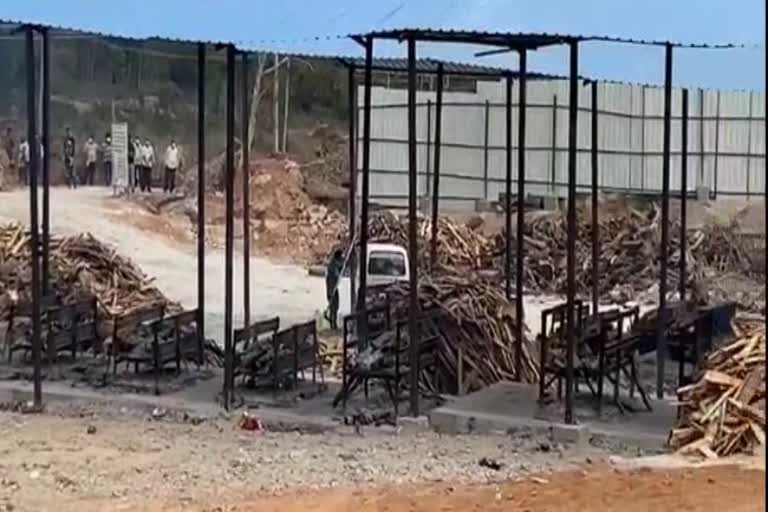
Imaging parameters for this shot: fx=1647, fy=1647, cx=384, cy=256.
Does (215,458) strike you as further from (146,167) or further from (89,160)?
(89,160)

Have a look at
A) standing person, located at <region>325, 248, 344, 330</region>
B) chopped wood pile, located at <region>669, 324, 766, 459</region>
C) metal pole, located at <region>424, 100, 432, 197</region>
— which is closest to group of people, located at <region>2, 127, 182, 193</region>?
metal pole, located at <region>424, 100, 432, 197</region>

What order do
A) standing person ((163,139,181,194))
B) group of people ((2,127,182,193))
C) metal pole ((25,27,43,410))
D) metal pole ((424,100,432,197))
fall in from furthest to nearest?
1. group of people ((2,127,182,193))
2. standing person ((163,139,181,194))
3. metal pole ((424,100,432,197))
4. metal pole ((25,27,43,410))

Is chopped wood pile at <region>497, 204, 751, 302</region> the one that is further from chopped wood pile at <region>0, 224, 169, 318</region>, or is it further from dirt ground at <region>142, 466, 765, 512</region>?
dirt ground at <region>142, 466, 765, 512</region>

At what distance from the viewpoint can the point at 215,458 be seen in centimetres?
1159

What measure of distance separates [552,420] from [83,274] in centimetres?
1034

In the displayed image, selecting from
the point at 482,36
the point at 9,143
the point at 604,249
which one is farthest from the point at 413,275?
the point at 9,143

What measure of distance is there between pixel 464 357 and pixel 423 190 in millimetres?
20004

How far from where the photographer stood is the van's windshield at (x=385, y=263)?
2220cm

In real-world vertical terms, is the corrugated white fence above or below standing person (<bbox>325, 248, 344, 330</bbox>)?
above

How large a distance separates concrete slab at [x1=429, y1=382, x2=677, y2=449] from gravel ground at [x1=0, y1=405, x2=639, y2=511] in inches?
6.5

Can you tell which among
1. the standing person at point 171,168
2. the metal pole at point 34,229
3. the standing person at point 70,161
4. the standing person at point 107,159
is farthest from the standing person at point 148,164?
the metal pole at point 34,229

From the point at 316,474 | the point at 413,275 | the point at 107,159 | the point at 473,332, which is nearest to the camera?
the point at 316,474

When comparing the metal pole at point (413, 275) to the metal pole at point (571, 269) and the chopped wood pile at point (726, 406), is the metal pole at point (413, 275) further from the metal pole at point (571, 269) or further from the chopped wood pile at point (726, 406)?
the chopped wood pile at point (726, 406)

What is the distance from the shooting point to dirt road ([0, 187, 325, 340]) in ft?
86.2
